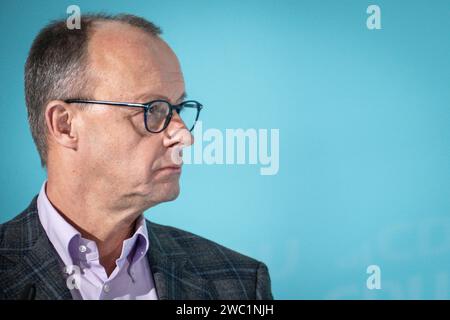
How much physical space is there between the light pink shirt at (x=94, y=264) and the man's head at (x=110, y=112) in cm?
10

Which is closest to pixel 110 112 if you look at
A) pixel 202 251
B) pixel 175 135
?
pixel 175 135

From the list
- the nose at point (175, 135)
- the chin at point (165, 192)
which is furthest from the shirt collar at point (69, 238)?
the nose at point (175, 135)

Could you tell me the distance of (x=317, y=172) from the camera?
7.14 feet

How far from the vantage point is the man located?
5.14ft

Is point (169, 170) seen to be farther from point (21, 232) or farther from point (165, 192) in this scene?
point (21, 232)

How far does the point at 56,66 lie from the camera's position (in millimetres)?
1605

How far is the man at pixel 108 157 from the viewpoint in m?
1.57

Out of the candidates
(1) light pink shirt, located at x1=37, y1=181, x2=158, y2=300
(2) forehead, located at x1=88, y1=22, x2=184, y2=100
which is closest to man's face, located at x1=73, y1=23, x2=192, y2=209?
(2) forehead, located at x1=88, y1=22, x2=184, y2=100

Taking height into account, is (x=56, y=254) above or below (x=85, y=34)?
below

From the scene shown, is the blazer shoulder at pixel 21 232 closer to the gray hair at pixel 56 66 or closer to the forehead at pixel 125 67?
the gray hair at pixel 56 66

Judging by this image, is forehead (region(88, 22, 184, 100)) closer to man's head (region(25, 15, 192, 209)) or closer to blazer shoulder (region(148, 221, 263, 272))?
man's head (region(25, 15, 192, 209))

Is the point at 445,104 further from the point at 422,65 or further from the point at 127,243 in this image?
the point at 127,243

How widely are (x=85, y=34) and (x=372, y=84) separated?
3.46 feet

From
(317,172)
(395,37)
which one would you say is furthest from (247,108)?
(395,37)
